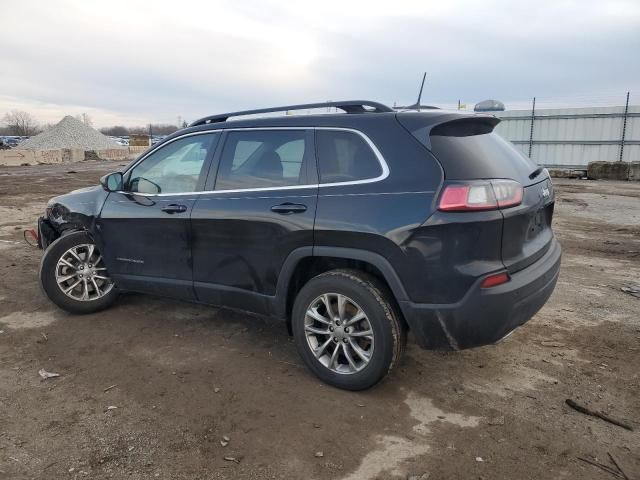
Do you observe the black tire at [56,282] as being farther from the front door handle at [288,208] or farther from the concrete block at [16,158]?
the concrete block at [16,158]

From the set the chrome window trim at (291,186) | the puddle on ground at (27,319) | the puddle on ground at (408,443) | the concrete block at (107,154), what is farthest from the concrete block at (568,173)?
the concrete block at (107,154)

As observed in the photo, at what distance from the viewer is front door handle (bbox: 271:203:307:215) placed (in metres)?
3.41

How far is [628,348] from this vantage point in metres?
3.94

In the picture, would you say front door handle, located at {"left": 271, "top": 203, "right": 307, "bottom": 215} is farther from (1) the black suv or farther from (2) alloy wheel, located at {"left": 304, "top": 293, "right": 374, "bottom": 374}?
(2) alloy wheel, located at {"left": 304, "top": 293, "right": 374, "bottom": 374}

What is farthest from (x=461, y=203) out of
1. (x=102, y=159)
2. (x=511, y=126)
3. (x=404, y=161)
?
(x=102, y=159)

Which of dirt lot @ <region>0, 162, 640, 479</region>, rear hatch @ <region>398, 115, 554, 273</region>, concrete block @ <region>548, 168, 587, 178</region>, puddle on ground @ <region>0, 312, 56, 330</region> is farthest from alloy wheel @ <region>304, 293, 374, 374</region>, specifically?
concrete block @ <region>548, 168, 587, 178</region>

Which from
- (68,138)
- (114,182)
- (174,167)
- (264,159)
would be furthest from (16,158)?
(264,159)

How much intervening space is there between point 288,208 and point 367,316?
0.92 meters

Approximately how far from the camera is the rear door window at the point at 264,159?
3553mm

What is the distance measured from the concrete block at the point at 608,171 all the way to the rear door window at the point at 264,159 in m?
19.4

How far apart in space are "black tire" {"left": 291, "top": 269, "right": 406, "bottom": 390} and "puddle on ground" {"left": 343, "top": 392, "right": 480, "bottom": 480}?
32 cm

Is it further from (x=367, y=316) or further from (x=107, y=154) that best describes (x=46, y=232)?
(x=107, y=154)

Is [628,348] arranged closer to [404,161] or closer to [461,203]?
[461,203]

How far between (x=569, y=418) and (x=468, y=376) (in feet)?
2.34
